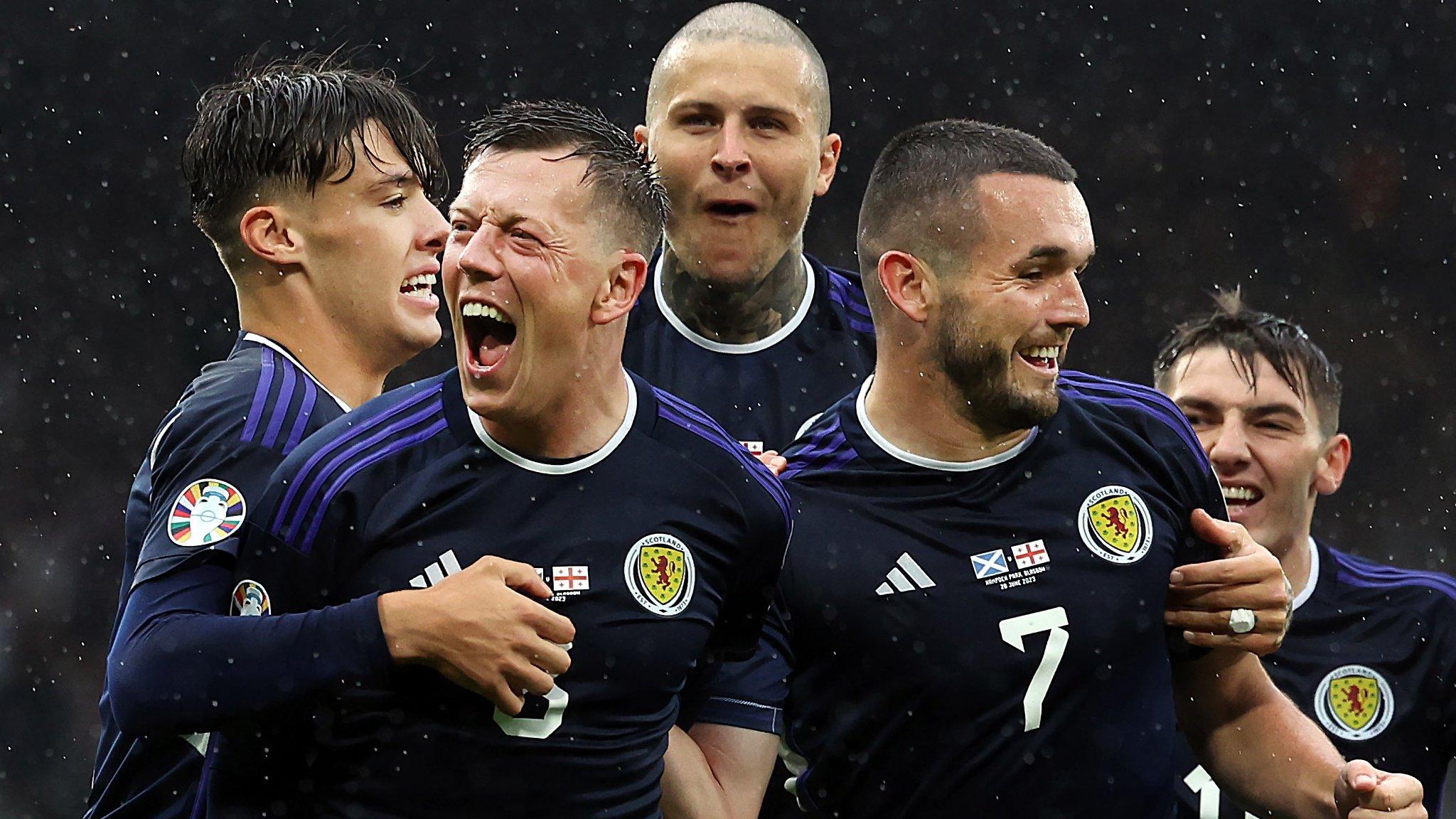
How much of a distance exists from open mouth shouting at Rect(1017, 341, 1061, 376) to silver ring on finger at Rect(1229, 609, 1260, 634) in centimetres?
52

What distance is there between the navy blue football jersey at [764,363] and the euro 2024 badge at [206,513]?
131 cm

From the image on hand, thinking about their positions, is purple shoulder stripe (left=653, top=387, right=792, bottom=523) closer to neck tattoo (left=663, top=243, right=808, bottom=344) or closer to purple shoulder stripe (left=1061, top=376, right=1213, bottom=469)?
purple shoulder stripe (left=1061, top=376, right=1213, bottom=469)

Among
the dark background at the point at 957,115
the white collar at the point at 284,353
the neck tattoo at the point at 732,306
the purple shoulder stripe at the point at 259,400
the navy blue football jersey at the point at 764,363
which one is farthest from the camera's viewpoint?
the dark background at the point at 957,115

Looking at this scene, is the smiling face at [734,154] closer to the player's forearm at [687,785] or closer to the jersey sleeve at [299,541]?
the player's forearm at [687,785]

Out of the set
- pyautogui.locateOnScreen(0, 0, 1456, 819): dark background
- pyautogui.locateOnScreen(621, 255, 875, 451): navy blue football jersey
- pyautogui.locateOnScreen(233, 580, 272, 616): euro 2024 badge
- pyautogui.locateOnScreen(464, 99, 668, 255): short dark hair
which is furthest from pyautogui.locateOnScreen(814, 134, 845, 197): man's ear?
pyautogui.locateOnScreen(0, 0, 1456, 819): dark background

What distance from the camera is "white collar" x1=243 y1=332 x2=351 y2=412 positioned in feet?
10.6

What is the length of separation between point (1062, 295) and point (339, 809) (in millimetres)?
1493

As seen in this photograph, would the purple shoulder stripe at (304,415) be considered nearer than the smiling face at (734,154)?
Yes

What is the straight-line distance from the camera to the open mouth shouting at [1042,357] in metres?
3.07

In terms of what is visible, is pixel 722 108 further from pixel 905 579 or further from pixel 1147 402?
pixel 905 579

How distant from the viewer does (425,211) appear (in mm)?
3496

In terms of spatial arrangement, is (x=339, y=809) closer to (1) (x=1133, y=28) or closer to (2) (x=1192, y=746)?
(2) (x=1192, y=746)

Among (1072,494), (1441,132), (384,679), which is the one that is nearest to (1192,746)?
(1072,494)

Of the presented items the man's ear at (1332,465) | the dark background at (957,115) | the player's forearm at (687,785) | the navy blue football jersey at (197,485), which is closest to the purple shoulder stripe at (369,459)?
the navy blue football jersey at (197,485)
